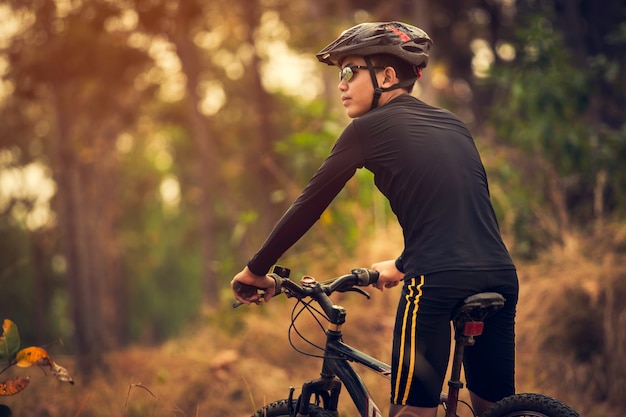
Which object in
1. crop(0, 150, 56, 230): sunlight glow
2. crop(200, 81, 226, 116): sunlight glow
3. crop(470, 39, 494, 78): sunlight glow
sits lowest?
crop(0, 150, 56, 230): sunlight glow

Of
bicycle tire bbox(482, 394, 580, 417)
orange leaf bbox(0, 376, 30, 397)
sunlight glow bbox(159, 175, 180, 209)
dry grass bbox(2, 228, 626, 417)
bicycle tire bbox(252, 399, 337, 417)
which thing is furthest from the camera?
sunlight glow bbox(159, 175, 180, 209)

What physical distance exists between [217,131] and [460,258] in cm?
2350

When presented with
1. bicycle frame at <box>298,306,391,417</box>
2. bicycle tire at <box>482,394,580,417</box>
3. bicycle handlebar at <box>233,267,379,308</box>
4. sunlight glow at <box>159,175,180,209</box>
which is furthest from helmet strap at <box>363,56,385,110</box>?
sunlight glow at <box>159,175,180,209</box>

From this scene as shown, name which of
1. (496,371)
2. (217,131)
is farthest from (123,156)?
(496,371)

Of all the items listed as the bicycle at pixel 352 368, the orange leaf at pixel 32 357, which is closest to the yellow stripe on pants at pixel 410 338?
the bicycle at pixel 352 368

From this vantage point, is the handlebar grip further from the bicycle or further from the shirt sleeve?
the shirt sleeve

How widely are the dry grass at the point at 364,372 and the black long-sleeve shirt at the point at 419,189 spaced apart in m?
3.27

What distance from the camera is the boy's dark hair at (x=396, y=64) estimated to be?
3350mm

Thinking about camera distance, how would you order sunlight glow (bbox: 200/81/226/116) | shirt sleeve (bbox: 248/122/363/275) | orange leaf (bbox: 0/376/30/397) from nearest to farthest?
shirt sleeve (bbox: 248/122/363/275) < orange leaf (bbox: 0/376/30/397) < sunlight glow (bbox: 200/81/226/116)

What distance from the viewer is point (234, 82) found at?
86.6 ft

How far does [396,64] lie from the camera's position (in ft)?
11.0

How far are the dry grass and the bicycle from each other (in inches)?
109

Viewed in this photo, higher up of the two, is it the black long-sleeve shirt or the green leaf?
the black long-sleeve shirt

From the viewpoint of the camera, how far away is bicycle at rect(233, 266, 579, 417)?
3033 millimetres
